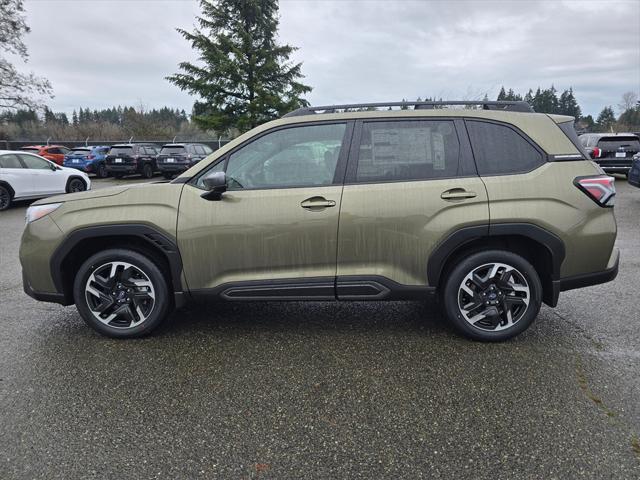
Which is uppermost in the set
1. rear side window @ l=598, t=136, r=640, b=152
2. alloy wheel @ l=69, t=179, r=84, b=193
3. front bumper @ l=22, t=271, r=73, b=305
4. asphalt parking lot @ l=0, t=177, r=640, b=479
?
rear side window @ l=598, t=136, r=640, b=152

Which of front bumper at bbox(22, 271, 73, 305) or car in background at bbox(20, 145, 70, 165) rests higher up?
car in background at bbox(20, 145, 70, 165)

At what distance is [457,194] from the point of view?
11.3 feet

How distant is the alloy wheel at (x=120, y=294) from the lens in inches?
144

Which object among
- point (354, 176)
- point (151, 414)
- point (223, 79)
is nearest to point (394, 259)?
point (354, 176)

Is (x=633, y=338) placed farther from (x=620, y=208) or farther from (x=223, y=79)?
(x=223, y=79)

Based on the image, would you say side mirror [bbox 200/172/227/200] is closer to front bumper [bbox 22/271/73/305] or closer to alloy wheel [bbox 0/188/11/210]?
front bumper [bbox 22/271/73/305]

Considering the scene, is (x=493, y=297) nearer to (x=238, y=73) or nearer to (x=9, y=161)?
(x=9, y=161)

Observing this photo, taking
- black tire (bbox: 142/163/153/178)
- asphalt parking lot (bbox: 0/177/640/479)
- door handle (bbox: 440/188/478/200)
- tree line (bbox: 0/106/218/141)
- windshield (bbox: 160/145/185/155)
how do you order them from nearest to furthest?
1. asphalt parking lot (bbox: 0/177/640/479)
2. door handle (bbox: 440/188/478/200)
3. windshield (bbox: 160/145/185/155)
4. black tire (bbox: 142/163/153/178)
5. tree line (bbox: 0/106/218/141)

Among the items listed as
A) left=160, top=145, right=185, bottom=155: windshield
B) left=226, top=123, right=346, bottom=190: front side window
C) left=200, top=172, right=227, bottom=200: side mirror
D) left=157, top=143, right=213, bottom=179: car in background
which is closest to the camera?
left=200, top=172, right=227, bottom=200: side mirror

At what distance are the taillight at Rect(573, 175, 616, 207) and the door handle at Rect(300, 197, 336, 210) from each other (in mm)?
1847

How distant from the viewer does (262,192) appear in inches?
139

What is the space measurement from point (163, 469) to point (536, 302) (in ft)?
9.25

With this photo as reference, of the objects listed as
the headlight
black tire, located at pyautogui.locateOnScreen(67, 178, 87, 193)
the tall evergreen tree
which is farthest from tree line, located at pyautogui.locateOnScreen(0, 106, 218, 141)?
the headlight

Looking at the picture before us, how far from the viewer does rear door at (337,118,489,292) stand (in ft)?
11.3
